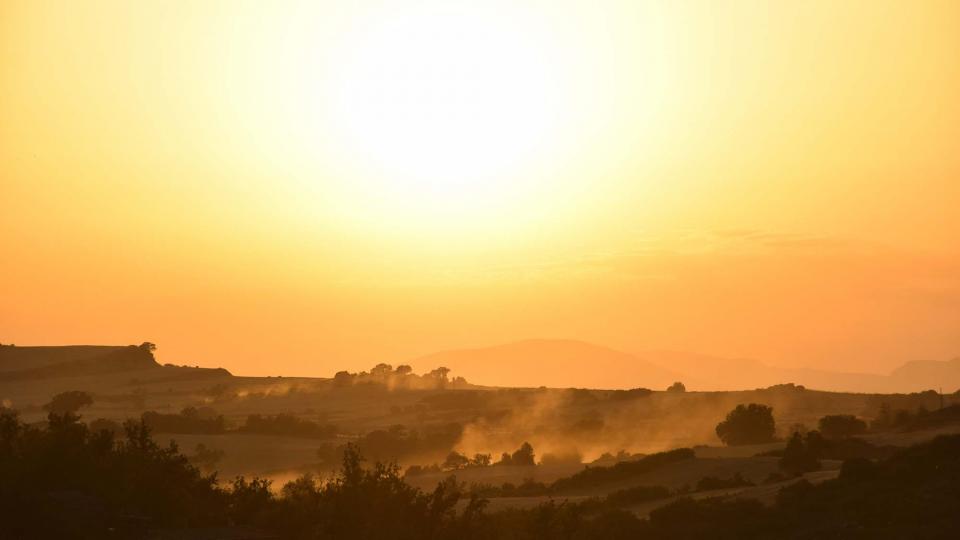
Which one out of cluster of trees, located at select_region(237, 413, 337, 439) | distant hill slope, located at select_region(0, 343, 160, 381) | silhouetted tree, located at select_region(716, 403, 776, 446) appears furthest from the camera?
distant hill slope, located at select_region(0, 343, 160, 381)

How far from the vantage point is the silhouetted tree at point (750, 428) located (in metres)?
59.6

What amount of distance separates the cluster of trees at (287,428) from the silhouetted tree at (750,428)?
28572mm

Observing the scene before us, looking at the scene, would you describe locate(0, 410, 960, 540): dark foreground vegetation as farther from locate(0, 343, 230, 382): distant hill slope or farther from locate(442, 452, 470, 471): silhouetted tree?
locate(0, 343, 230, 382): distant hill slope

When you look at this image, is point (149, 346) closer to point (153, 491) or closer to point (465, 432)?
point (465, 432)

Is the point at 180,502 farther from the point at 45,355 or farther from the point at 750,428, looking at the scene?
the point at 45,355

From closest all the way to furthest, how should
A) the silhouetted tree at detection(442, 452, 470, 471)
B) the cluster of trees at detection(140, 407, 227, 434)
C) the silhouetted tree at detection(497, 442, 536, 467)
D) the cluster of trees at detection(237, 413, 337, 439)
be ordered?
the silhouetted tree at detection(497, 442, 536, 467) → the silhouetted tree at detection(442, 452, 470, 471) → the cluster of trees at detection(140, 407, 227, 434) → the cluster of trees at detection(237, 413, 337, 439)

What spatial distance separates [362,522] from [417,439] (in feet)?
176

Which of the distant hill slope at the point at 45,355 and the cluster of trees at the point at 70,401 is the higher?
the distant hill slope at the point at 45,355

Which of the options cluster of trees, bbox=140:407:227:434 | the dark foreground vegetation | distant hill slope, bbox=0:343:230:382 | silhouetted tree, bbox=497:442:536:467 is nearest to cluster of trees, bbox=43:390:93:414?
cluster of trees, bbox=140:407:227:434

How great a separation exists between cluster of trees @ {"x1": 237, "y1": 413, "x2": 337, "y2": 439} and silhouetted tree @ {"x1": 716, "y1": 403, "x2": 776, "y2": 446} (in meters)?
28.6

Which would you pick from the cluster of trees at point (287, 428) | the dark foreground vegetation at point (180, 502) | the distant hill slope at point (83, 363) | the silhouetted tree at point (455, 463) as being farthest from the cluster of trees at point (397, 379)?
the dark foreground vegetation at point (180, 502)

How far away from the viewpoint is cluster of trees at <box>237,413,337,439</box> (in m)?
75.5

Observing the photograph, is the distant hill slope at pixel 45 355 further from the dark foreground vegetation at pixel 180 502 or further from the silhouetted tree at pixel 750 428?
the dark foreground vegetation at pixel 180 502

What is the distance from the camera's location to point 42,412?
91.9 meters
